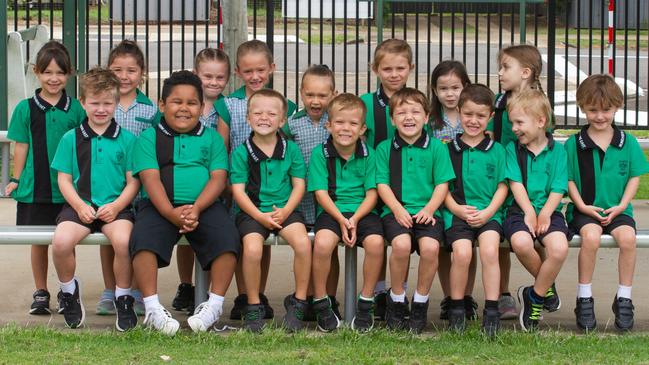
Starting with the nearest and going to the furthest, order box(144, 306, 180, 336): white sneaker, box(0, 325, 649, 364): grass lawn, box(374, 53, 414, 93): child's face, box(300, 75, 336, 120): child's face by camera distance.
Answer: box(0, 325, 649, 364): grass lawn, box(144, 306, 180, 336): white sneaker, box(300, 75, 336, 120): child's face, box(374, 53, 414, 93): child's face

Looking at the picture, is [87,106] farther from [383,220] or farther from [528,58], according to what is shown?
[528,58]

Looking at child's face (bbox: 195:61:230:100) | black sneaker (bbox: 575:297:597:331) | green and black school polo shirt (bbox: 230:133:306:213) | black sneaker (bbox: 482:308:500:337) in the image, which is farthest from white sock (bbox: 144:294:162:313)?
black sneaker (bbox: 575:297:597:331)

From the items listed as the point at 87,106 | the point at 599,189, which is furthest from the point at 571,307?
the point at 87,106

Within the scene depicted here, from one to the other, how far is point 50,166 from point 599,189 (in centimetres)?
269

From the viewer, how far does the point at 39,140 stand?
6223 mm

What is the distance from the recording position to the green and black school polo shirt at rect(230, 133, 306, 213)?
19.5ft

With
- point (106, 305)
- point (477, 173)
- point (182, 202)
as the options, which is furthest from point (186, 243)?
point (477, 173)

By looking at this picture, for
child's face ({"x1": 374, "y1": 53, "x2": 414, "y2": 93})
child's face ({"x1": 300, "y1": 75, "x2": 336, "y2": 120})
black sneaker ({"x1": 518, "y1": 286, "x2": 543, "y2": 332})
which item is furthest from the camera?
child's face ({"x1": 374, "y1": 53, "x2": 414, "y2": 93})

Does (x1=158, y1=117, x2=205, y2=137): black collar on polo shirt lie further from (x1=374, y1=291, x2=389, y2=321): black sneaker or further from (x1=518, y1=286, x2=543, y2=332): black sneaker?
(x1=518, y1=286, x2=543, y2=332): black sneaker

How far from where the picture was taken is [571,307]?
21.2ft

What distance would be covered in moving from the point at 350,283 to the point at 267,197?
569 mm

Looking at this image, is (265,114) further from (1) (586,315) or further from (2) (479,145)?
(1) (586,315)

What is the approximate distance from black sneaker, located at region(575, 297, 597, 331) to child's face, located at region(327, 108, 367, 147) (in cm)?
133

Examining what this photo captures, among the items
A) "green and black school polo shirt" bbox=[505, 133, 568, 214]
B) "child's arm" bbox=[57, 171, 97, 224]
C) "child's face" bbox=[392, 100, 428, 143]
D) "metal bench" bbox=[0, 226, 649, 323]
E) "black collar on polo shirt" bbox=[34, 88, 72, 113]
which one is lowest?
"metal bench" bbox=[0, 226, 649, 323]
